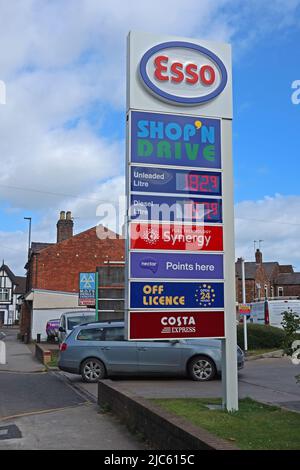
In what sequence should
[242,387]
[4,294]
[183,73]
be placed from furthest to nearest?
[4,294] < [242,387] < [183,73]

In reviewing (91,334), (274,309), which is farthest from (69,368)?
(274,309)

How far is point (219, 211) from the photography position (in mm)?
9219

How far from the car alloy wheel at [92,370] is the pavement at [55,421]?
1.72 ft

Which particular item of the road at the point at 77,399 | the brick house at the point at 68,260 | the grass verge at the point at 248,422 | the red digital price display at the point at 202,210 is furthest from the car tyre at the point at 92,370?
the brick house at the point at 68,260

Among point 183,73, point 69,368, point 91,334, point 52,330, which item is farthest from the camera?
point 52,330

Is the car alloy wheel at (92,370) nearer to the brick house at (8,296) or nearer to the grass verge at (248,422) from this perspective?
the grass verge at (248,422)

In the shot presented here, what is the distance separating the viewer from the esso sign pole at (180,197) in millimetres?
8625

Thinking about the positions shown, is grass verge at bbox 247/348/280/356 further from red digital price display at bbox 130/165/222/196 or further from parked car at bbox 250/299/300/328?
red digital price display at bbox 130/165/222/196

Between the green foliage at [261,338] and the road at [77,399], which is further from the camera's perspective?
the green foliage at [261,338]

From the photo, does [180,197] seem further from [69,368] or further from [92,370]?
[69,368]

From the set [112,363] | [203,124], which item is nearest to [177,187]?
[203,124]

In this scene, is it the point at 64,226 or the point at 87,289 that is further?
the point at 64,226

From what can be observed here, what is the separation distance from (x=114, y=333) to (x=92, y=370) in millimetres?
1163

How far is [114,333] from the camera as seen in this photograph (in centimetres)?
1530
